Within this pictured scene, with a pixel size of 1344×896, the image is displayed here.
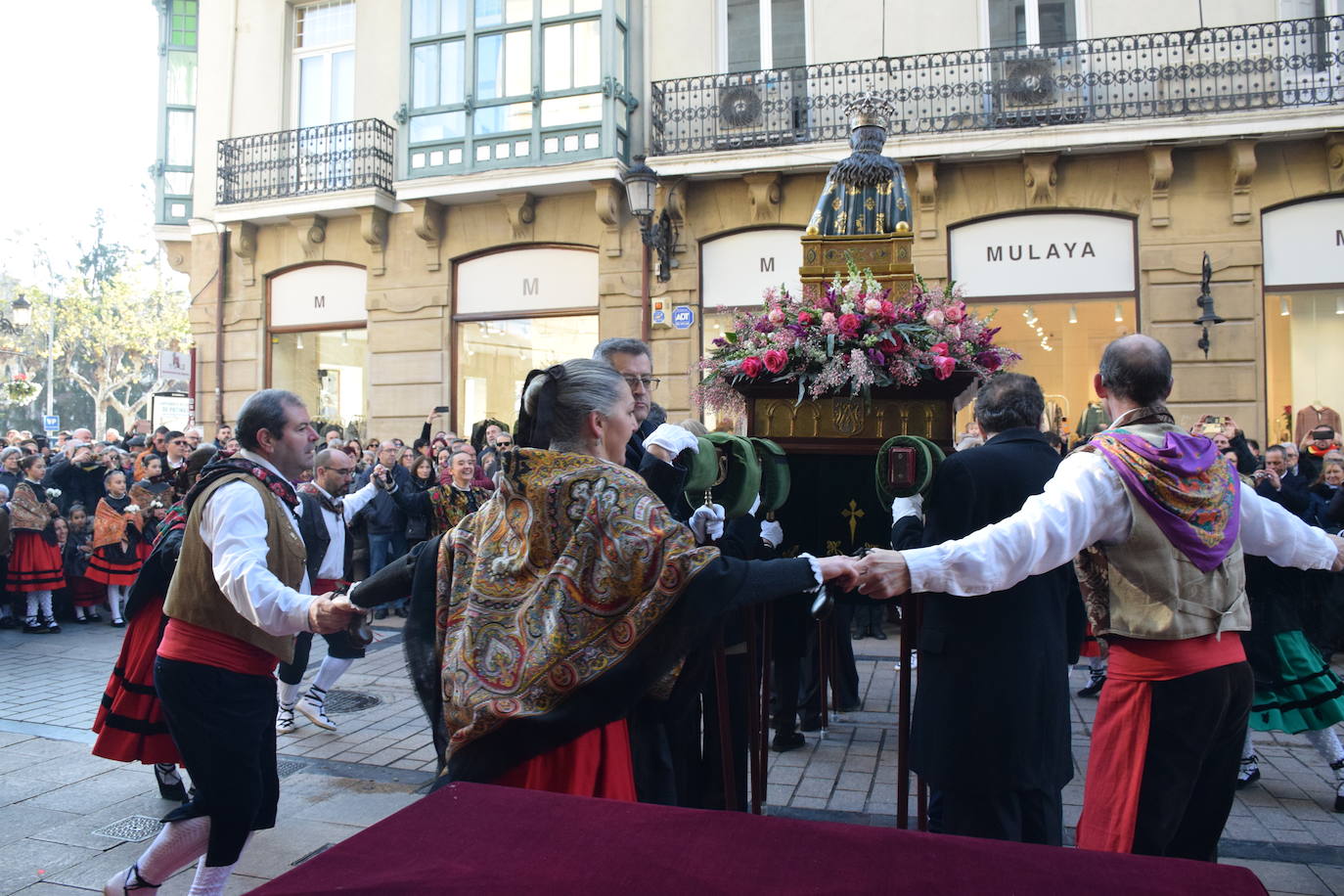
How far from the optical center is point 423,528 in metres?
9.06

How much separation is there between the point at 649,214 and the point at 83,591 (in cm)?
825

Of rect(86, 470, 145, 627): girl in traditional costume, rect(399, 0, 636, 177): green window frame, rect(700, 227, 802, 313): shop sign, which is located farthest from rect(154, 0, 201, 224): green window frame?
rect(700, 227, 802, 313): shop sign

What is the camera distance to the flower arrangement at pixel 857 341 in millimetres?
4680

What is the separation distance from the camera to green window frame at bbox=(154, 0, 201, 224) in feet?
59.2

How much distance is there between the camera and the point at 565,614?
226 centimetres

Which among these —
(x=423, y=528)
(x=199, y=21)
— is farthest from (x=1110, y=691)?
(x=199, y=21)

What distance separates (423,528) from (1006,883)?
813cm

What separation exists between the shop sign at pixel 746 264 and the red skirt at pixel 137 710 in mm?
10710

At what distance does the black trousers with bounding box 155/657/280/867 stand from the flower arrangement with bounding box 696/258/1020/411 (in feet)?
8.81

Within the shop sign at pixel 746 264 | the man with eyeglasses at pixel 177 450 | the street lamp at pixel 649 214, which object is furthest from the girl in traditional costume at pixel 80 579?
the shop sign at pixel 746 264

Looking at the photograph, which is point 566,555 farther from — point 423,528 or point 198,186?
point 198,186

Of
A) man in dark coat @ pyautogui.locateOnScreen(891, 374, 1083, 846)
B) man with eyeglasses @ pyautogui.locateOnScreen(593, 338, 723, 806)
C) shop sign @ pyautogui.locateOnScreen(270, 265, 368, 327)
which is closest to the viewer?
man with eyeglasses @ pyautogui.locateOnScreen(593, 338, 723, 806)

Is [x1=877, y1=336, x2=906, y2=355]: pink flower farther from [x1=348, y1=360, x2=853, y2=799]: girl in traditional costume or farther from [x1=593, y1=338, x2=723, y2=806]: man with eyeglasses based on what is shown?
[x1=348, y1=360, x2=853, y2=799]: girl in traditional costume

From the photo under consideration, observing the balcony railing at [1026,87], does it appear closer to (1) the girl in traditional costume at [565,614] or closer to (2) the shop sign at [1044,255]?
(2) the shop sign at [1044,255]
